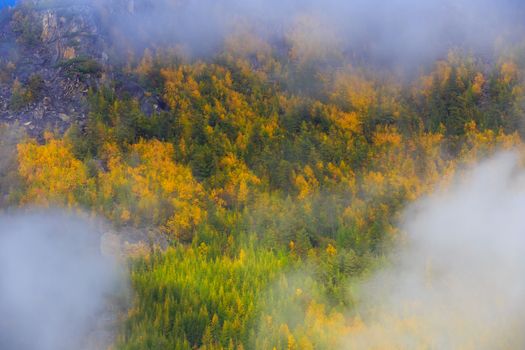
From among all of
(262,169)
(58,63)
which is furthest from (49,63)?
(262,169)

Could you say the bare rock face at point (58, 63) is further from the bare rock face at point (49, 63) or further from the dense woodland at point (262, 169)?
the dense woodland at point (262, 169)

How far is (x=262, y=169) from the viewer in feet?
237

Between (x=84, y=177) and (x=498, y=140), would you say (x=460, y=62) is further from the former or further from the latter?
(x=84, y=177)

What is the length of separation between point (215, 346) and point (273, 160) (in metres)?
34.6

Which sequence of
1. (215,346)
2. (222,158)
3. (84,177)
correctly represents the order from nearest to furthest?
(215,346) → (84,177) → (222,158)

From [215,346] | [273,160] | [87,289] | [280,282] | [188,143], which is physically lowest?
[215,346]

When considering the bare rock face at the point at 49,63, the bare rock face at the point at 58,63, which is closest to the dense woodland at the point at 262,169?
the bare rock face at the point at 58,63

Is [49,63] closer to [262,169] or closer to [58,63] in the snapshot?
[58,63]

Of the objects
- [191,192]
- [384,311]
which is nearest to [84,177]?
[191,192]

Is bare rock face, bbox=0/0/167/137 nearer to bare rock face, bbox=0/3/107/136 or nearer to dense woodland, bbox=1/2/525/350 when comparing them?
bare rock face, bbox=0/3/107/136

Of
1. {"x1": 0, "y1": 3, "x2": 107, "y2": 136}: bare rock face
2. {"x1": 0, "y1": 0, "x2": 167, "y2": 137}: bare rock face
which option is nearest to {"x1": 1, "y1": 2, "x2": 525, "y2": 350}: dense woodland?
{"x1": 0, "y1": 0, "x2": 167, "y2": 137}: bare rock face

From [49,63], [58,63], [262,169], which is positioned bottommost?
[262,169]

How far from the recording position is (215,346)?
141 feet

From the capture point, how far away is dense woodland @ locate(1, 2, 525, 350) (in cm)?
4853
